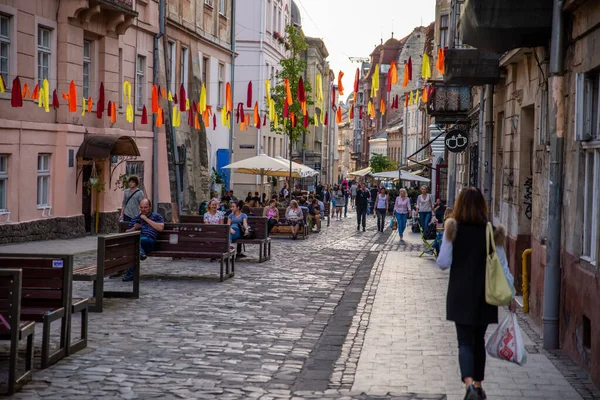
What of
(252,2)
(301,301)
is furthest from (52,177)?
(252,2)

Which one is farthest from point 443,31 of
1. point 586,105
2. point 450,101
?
point 586,105

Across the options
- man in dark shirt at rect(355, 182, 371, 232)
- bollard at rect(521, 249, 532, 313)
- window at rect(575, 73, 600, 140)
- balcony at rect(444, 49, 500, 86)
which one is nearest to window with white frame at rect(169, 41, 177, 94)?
man in dark shirt at rect(355, 182, 371, 232)

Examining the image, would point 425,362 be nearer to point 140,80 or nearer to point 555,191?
point 555,191

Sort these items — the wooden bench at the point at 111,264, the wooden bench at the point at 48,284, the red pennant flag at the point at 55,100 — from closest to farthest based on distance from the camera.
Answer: the wooden bench at the point at 48,284 < the wooden bench at the point at 111,264 < the red pennant flag at the point at 55,100

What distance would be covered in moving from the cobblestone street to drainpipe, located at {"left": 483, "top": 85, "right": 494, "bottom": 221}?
2.12 m

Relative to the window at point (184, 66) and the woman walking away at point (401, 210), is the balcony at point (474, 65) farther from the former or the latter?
the window at point (184, 66)

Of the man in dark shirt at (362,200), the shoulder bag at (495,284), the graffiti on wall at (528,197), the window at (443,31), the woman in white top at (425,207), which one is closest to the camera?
the shoulder bag at (495,284)

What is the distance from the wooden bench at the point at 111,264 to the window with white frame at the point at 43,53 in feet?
41.7

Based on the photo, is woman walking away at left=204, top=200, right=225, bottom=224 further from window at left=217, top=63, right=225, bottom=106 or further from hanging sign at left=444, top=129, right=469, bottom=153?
window at left=217, top=63, right=225, bottom=106

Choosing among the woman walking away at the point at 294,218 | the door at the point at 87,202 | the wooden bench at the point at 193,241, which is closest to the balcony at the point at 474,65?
the wooden bench at the point at 193,241

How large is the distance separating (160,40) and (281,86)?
12931 mm

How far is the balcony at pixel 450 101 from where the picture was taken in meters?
27.4

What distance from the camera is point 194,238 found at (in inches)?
675

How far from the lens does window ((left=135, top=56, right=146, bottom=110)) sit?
32.8 meters
